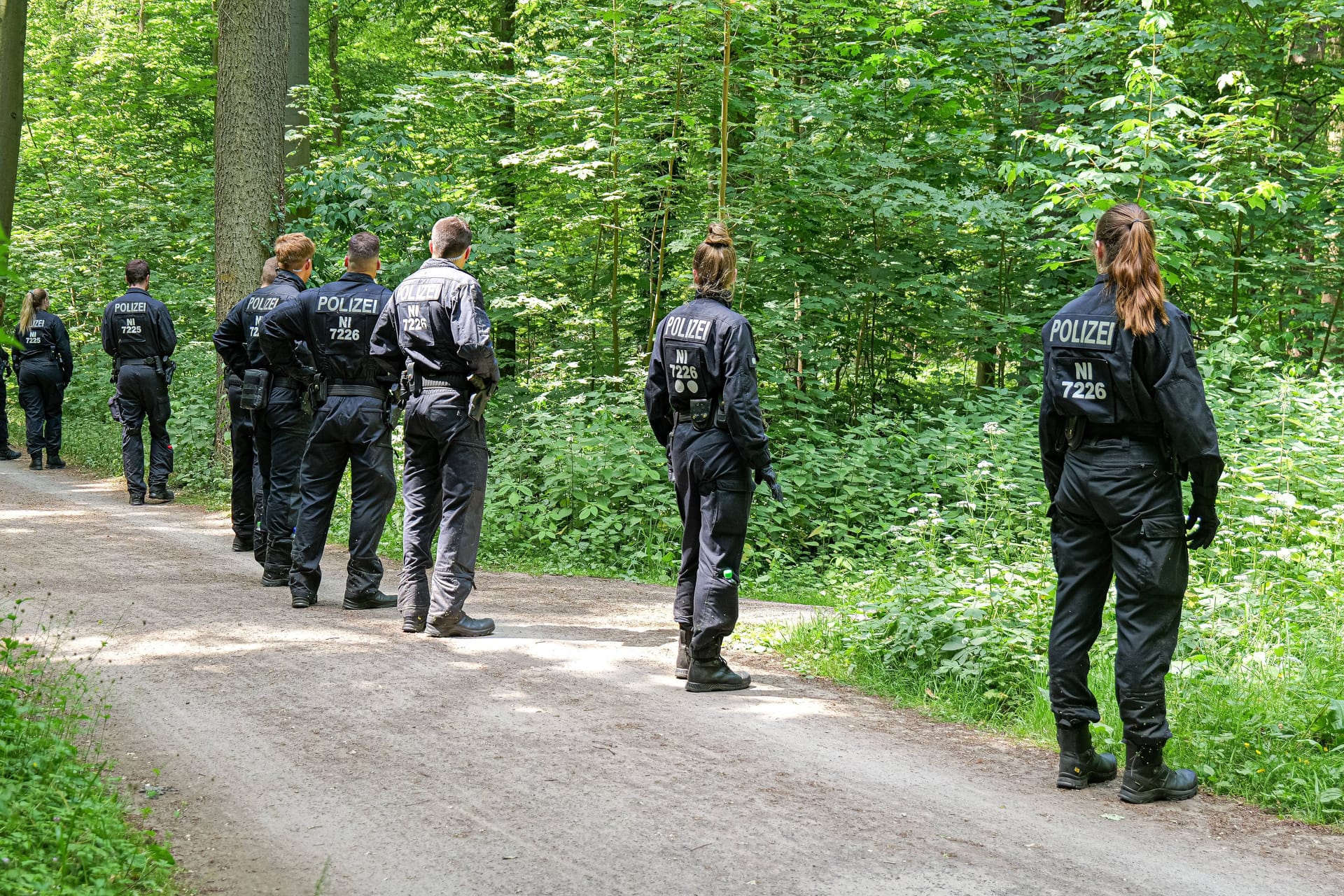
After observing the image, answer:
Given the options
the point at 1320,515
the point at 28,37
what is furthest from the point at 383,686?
the point at 28,37

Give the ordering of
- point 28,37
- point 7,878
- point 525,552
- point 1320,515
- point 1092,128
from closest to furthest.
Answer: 1. point 7,878
2. point 1320,515
3. point 525,552
4. point 1092,128
5. point 28,37

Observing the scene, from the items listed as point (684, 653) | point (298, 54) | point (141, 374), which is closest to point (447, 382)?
point (684, 653)

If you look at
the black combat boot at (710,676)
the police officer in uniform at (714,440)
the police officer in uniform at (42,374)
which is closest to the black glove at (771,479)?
the police officer in uniform at (714,440)

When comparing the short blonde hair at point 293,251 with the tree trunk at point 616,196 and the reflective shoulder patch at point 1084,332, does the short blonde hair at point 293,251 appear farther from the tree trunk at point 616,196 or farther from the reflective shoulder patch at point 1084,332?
the reflective shoulder patch at point 1084,332

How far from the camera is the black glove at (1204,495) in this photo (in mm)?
3971

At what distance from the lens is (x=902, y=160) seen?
11.5 metres

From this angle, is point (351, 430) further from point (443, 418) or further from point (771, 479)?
point (771, 479)

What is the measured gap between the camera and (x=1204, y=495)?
13.2 feet

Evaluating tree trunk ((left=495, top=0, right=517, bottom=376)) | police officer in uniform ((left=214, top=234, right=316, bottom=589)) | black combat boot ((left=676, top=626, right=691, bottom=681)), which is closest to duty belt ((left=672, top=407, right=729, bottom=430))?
black combat boot ((left=676, top=626, right=691, bottom=681))

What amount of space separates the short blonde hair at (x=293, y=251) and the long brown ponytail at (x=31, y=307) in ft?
30.3

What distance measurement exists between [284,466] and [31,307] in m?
9.69

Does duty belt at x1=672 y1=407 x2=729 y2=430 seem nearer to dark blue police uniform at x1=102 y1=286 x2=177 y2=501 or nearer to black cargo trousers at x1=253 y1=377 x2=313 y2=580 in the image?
black cargo trousers at x1=253 y1=377 x2=313 y2=580

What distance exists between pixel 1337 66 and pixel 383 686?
12721mm

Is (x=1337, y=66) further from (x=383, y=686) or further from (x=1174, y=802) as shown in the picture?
(x=383, y=686)
